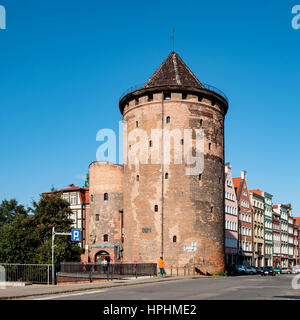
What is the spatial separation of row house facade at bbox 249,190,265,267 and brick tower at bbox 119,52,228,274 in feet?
98.4

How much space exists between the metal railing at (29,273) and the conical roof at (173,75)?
25.0 metres

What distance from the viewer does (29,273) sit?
25.8 m

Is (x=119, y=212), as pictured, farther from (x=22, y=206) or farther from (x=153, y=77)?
(x=153, y=77)

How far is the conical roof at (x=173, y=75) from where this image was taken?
153ft

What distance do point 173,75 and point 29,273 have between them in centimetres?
2856

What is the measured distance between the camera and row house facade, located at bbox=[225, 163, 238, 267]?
62.0m

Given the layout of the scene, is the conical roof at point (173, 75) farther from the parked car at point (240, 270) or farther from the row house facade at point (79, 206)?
the parked car at point (240, 270)

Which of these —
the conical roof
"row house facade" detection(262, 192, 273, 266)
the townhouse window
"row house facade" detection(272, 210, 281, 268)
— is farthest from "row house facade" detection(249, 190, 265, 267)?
the conical roof

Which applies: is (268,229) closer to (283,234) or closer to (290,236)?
(283,234)

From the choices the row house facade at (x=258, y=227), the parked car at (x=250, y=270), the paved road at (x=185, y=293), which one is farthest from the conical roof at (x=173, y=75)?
the row house facade at (x=258, y=227)

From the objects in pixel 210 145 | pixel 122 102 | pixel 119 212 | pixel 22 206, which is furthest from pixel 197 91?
pixel 22 206

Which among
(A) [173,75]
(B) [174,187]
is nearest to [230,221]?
(B) [174,187]

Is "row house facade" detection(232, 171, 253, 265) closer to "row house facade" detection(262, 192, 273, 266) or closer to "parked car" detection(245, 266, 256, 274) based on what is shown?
"row house facade" detection(262, 192, 273, 266)
